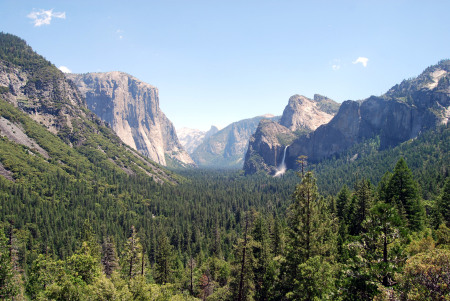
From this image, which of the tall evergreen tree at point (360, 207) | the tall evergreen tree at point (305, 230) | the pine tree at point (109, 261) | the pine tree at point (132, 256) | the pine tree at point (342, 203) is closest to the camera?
the tall evergreen tree at point (305, 230)

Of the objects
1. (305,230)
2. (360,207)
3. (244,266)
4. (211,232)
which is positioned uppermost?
(305,230)

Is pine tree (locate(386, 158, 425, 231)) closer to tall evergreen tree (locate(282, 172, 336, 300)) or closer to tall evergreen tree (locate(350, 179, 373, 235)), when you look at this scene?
tall evergreen tree (locate(350, 179, 373, 235))

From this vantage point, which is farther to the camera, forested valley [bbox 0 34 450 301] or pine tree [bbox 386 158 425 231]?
pine tree [bbox 386 158 425 231]

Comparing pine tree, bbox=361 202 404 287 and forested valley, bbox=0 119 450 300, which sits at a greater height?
pine tree, bbox=361 202 404 287

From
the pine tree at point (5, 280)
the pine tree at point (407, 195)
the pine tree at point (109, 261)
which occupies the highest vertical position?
the pine tree at point (407, 195)

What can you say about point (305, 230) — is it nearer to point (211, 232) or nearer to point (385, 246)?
point (385, 246)

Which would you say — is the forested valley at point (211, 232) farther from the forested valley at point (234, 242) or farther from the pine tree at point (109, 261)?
A: the pine tree at point (109, 261)

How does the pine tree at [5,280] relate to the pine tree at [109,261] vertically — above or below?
above

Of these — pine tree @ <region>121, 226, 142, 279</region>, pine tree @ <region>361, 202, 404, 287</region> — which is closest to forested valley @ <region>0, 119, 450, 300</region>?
pine tree @ <region>361, 202, 404, 287</region>

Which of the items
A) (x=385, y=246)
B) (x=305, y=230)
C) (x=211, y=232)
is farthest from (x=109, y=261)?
(x=211, y=232)

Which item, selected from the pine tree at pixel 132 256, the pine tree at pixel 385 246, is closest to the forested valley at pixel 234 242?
the pine tree at pixel 385 246

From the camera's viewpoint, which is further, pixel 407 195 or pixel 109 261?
pixel 109 261

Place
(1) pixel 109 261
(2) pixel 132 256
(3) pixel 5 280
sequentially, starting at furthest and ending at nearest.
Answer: (1) pixel 109 261 → (2) pixel 132 256 → (3) pixel 5 280

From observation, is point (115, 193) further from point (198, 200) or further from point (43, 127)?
point (43, 127)
